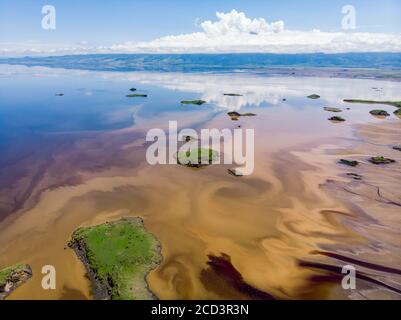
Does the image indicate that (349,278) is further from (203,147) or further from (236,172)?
(203,147)

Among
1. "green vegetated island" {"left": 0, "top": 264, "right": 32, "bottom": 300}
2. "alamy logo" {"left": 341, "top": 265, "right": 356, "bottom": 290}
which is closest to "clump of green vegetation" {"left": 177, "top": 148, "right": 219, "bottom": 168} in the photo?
"alamy logo" {"left": 341, "top": 265, "right": 356, "bottom": 290}

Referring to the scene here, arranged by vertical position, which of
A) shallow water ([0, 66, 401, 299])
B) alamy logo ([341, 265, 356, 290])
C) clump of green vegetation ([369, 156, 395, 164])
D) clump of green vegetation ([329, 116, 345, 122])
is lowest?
alamy logo ([341, 265, 356, 290])

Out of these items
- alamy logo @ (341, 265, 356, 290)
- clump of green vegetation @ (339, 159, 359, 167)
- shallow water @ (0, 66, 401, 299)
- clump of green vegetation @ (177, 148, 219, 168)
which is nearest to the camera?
alamy logo @ (341, 265, 356, 290)

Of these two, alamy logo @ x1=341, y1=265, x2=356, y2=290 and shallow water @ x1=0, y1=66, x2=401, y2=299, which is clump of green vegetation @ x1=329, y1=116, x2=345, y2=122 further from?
alamy logo @ x1=341, y1=265, x2=356, y2=290

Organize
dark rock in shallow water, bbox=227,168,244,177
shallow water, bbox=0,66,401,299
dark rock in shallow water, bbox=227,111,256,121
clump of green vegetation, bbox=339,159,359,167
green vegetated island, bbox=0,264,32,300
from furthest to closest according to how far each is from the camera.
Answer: dark rock in shallow water, bbox=227,111,256,121 → clump of green vegetation, bbox=339,159,359,167 → dark rock in shallow water, bbox=227,168,244,177 → shallow water, bbox=0,66,401,299 → green vegetated island, bbox=0,264,32,300

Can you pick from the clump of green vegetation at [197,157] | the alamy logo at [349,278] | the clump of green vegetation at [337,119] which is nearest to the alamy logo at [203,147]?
the clump of green vegetation at [197,157]
